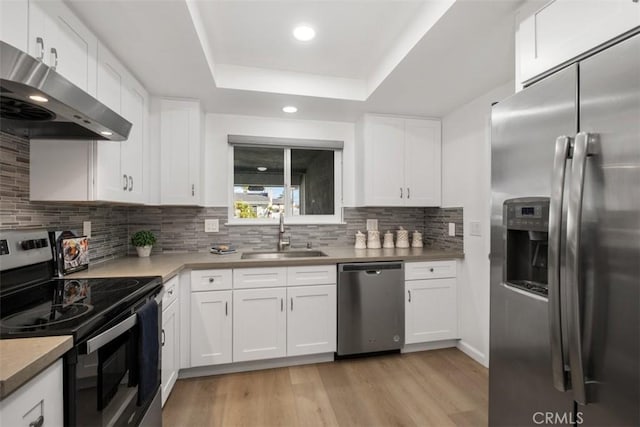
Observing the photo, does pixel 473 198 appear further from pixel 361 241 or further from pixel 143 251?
pixel 143 251

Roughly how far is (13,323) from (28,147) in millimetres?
1042

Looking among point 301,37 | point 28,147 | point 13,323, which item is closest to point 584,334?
point 13,323

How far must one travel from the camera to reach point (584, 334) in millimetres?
926

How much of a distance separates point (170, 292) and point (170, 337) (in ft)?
0.96

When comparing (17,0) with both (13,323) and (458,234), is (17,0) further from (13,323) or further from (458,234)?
(458,234)

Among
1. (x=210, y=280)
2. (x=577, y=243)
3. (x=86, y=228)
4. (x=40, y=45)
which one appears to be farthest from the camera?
(x=210, y=280)

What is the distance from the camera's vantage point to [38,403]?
78cm

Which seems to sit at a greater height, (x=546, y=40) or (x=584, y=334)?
(x=546, y=40)

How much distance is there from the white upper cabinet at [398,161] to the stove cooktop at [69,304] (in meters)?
2.04

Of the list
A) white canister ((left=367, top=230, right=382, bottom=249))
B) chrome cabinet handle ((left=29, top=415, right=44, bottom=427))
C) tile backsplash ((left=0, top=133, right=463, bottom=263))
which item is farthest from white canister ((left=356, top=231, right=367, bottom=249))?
chrome cabinet handle ((left=29, top=415, right=44, bottom=427))

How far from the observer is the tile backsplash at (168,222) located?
1.46 m

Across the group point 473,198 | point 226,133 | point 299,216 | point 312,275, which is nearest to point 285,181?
point 299,216

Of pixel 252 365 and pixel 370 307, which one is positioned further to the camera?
pixel 370 307

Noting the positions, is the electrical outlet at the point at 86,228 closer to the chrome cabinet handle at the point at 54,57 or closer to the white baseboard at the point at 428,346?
the chrome cabinet handle at the point at 54,57
